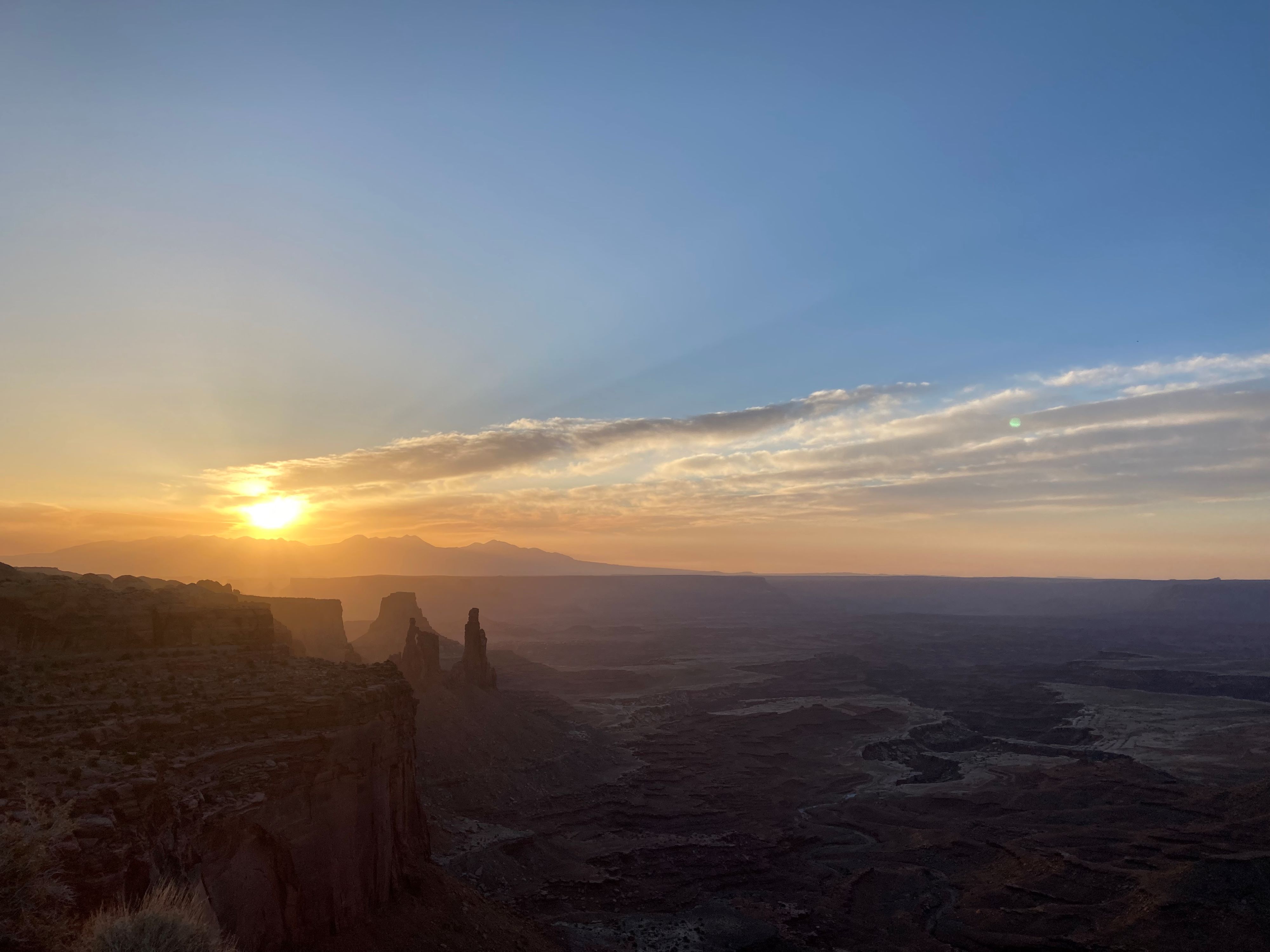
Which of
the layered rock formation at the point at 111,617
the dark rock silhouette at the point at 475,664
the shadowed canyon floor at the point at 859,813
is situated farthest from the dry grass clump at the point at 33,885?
the dark rock silhouette at the point at 475,664

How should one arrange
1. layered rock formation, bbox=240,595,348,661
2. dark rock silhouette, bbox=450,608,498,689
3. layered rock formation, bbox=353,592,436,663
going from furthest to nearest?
layered rock formation, bbox=353,592,436,663
layered rock formation, bbox=240,595,348,661
dark rock silhouette, bbox=450,608,498,689

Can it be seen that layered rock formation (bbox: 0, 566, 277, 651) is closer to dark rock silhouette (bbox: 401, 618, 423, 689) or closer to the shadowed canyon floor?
the shadowed canyon floor

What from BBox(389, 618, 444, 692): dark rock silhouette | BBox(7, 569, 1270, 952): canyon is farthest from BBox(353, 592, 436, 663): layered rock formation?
BBox(389, 618, 444, 692): dark rock silhouette

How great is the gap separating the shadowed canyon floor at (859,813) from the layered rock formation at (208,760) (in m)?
14.6

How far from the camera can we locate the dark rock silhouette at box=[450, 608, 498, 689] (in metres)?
69.8

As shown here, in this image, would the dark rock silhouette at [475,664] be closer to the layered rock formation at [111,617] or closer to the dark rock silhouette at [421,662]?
the dark rock silhouette at [421,662]

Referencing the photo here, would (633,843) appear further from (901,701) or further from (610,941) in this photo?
(901,701)

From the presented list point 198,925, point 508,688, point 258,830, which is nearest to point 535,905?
point 258,830

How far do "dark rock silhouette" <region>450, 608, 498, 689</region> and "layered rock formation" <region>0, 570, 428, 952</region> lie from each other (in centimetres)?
4307

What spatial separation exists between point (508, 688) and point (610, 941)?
63822mm

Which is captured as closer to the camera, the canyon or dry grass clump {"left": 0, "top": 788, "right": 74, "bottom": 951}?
dry grass clump {"left": 0, "top": 788, "right": 74, "bottom": 951}

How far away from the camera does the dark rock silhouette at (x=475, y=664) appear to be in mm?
69750

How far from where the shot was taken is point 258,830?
20.0m

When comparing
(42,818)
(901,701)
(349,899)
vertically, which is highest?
(42,818)
